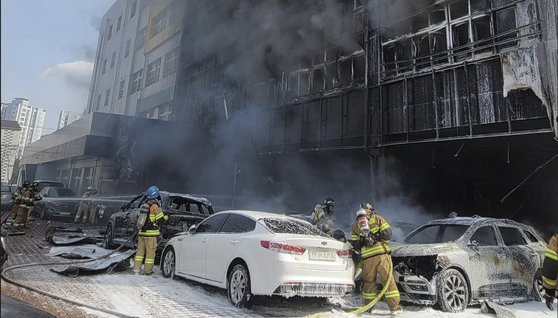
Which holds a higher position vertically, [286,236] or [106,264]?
[286,236]

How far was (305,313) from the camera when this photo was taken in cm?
485

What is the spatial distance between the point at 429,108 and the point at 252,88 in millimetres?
8304

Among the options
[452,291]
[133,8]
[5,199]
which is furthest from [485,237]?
[133,8]

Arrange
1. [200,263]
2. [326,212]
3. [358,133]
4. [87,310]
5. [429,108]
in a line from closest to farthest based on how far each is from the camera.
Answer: [87,310] < [200,263] < [326,212] < [429,108] < [358,133]

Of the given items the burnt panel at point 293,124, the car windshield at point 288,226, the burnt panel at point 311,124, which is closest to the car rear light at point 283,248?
the car windshield at point 288,226

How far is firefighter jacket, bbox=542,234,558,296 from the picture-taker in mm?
4449

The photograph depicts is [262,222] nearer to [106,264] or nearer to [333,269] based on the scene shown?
[333,269]

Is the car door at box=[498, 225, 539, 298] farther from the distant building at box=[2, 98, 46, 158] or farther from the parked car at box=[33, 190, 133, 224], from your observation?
the distant building at box=[2, 98, 46, 158]

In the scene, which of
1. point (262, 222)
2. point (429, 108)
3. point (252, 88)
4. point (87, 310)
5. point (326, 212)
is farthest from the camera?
point (252, 88)

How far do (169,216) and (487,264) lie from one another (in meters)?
5.79

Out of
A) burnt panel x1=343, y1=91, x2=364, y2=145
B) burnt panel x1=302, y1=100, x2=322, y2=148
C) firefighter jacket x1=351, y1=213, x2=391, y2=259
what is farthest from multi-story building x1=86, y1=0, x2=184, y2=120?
firefighter jacket x1=351, y1=213, x2=391, y2=259

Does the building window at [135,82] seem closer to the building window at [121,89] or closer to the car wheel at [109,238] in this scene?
the building window at [121,89]

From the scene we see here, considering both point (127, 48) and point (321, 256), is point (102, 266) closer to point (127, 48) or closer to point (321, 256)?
point (321, 256)

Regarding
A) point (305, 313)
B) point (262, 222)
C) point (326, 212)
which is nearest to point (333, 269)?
point (305, 313)
